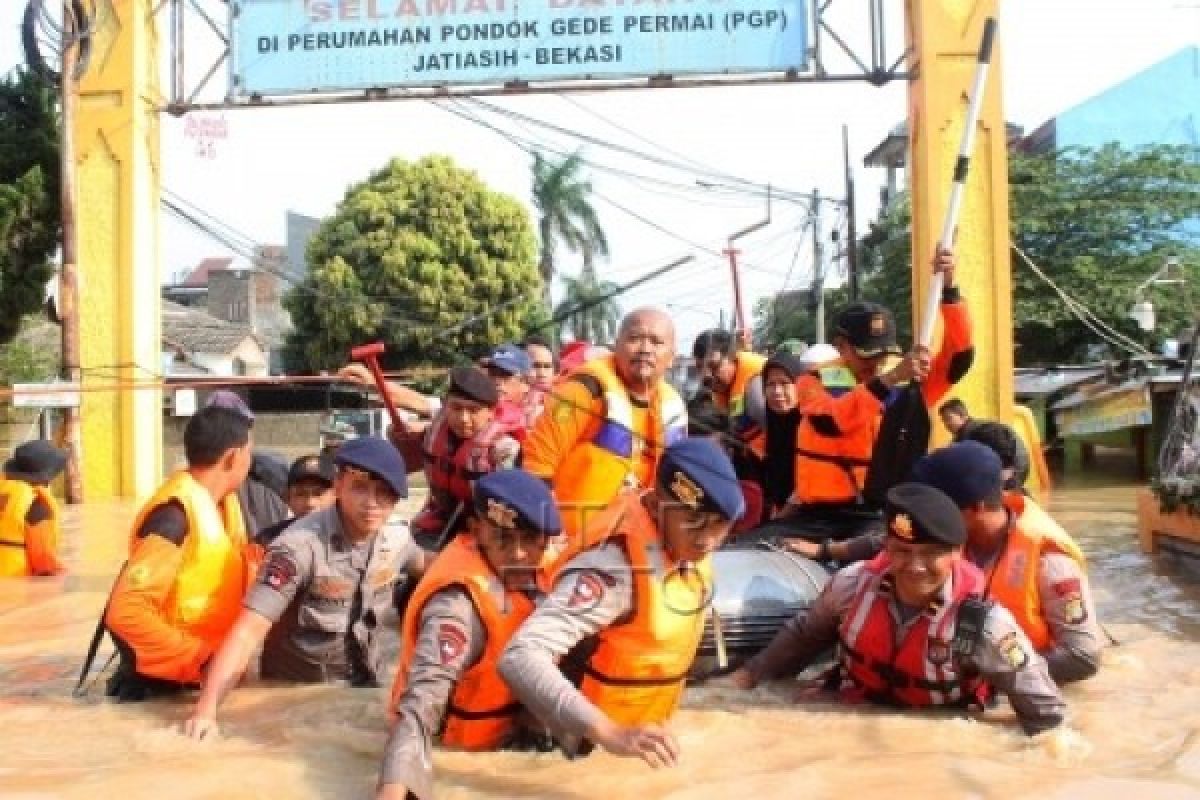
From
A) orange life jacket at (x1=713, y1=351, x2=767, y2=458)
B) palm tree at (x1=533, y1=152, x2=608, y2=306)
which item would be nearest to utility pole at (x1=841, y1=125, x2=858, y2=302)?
palm tree at (x1=533, y1=152, x2=608, y2=306)

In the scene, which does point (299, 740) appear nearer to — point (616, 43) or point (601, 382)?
point (601, 382)

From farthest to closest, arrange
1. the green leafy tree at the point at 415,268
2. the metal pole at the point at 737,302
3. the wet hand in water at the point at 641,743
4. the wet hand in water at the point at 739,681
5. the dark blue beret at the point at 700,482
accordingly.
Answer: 1. the green leafy tree at the point at 415,268
2. the metal pole at the point at 737,302
3. the wet hand in water at the point at 739,681
4. the dark blue beret at the point at 700,482
5. the wet hand in water at the point at 641,743

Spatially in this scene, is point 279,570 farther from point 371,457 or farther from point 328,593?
point 371,457

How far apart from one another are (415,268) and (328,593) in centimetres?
2449

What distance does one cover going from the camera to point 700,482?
3.39 m

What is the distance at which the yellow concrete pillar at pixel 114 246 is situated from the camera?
48.3 ft

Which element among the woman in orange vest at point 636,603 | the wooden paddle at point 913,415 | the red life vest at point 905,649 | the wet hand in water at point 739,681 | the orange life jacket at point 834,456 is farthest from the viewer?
the orange life jacket at point 834,456

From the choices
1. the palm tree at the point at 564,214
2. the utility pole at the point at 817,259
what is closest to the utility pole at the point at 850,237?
the utility pole at the point at 817,259

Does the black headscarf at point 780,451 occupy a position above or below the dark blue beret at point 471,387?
below

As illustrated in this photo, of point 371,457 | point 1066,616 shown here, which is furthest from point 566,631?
point 1066,616

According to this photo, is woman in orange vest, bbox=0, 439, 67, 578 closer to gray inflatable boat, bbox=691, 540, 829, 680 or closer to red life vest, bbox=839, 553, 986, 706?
gray inflatable boat, bbox=691, 540, 829, 680

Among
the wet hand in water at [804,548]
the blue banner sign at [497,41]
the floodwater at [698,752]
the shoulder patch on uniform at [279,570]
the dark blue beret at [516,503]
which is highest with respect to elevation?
the blue banner sign at [497,41]

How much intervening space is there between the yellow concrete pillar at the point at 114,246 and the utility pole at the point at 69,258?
0.72 ft

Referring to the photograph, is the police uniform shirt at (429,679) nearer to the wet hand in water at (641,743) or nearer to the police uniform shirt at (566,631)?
the police uniform shirt at (566,631)
